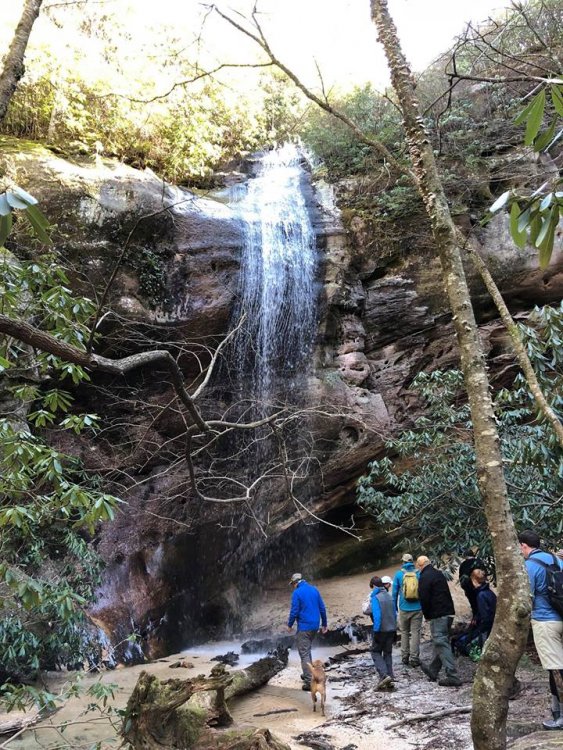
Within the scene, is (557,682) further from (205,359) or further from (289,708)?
(205,359)

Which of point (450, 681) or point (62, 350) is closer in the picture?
point (62, 350)

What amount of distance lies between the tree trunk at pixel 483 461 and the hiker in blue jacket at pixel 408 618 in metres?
4.24

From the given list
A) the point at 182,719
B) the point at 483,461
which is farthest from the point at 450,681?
the point at 483,461

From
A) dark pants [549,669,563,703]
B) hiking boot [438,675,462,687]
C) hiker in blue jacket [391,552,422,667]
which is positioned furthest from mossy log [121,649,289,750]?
hiker in blue jacket [391,552,422,667]

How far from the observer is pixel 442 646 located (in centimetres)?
598

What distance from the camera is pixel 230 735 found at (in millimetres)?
3918

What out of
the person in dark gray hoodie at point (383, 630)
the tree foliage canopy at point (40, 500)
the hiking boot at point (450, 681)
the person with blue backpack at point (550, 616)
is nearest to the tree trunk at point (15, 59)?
the tree foliage canopy at point (40, 500)

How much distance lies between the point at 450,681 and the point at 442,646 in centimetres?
35

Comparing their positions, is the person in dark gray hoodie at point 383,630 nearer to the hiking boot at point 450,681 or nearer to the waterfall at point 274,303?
the hiking boot at point 450,681

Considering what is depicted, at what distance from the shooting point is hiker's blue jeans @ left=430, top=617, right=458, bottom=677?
19.4 feet

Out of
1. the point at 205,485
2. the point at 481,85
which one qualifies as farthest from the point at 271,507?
the point at 481,85

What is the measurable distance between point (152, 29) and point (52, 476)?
11.9 m

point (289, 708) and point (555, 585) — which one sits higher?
point (555, 585)

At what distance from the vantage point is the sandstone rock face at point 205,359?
8945mm
